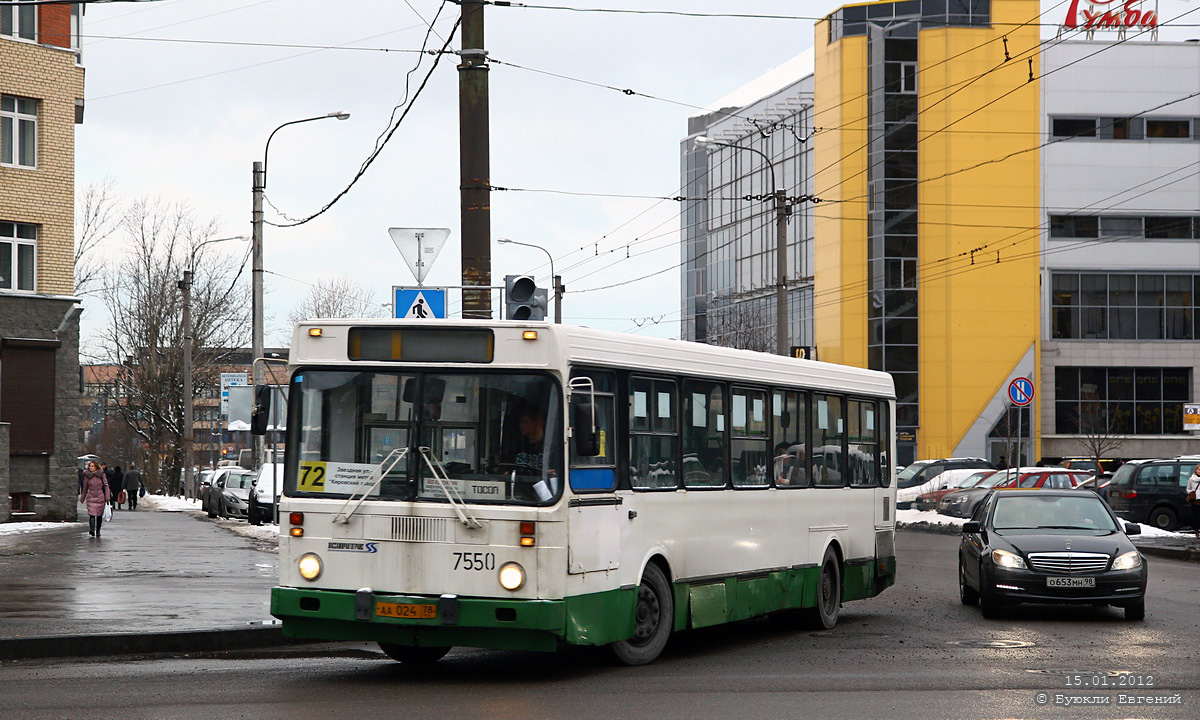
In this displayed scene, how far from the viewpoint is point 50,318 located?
37.7 meters

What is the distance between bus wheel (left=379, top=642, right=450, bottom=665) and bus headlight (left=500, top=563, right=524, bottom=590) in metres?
1.69

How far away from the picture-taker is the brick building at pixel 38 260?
37.0m

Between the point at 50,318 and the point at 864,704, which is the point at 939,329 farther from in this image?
the point at 864,704

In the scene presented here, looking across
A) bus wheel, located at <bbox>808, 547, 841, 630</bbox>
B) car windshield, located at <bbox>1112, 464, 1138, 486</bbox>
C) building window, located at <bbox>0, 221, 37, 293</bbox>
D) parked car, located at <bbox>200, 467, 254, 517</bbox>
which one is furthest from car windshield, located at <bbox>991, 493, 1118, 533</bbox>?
parked car, located at <bbox>200, 467, 254, 517</bbox>

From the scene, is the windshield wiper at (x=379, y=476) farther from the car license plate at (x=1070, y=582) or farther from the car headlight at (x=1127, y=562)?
the car headlight at (x=1127, y=562)

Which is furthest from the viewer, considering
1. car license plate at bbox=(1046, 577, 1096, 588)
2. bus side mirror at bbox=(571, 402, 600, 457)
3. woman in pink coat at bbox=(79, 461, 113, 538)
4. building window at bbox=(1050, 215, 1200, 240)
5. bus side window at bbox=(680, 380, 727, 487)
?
building window at bbox=(1050, 215, 1200, 240)

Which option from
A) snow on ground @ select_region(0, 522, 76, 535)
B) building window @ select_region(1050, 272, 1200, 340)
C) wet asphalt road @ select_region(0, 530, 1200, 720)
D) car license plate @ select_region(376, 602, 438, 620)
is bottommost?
snow on ground @ select_region(0, 522, 76, 535)

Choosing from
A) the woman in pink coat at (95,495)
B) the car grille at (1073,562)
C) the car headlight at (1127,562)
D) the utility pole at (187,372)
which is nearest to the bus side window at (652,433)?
the car grille at (1073,562)

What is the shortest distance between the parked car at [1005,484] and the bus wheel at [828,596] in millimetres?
22625

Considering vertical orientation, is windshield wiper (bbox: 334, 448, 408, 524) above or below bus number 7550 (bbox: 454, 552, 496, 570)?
above

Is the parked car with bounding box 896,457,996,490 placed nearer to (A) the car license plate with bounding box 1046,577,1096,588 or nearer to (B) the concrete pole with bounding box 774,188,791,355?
(B) the concrete pole with bounding box 774,188,791,355

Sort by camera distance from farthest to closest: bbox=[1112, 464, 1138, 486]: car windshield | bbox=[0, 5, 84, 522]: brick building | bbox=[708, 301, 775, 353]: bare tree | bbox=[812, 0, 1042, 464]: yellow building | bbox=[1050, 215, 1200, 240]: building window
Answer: bbox=[708, 301, 775, 353]: bare tree → bbox=[1050, 215, 1200, 240]: building window → bbox=[812, 0, 1042, 464]: yellow building → bbox=[0, 5, 84, 522]: brick building → bbox=[1112, 464, 1138, 486]: car windshield

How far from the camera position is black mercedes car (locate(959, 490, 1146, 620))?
15367 mm

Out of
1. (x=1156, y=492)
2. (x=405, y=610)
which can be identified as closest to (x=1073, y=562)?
(x=405, y=610)
